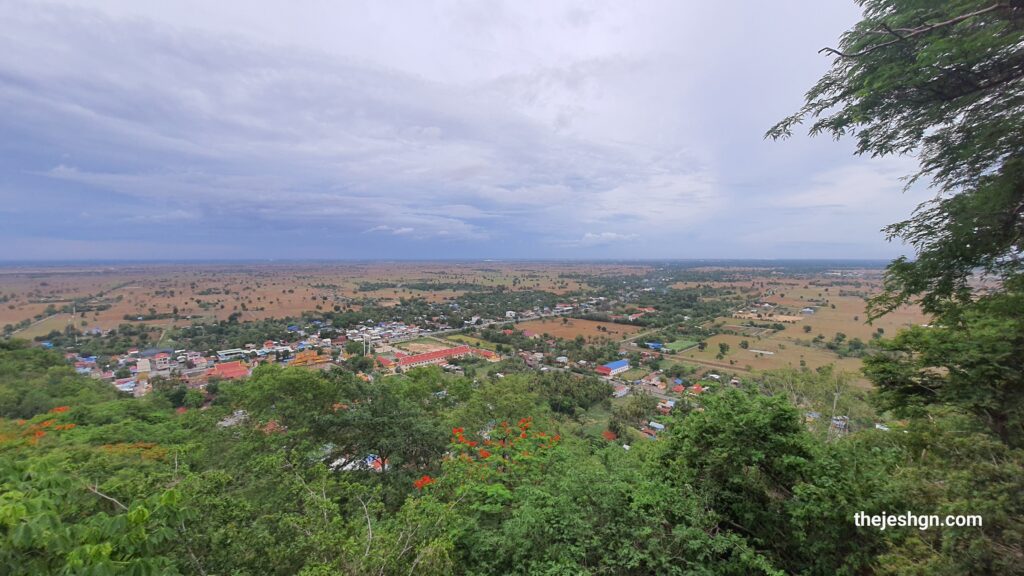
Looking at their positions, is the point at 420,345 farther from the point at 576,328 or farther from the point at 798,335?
the point at 798,335

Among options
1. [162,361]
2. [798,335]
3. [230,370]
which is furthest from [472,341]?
[798,335]

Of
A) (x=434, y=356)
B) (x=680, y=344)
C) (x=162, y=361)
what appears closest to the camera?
(x=162, y=361)

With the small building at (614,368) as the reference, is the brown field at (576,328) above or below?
above

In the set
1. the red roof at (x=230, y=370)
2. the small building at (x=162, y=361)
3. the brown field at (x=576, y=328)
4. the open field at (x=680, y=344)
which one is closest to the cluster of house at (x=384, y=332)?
the red roof at (x=230, y=370)

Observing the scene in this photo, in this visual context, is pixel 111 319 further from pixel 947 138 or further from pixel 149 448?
pixel 947 138

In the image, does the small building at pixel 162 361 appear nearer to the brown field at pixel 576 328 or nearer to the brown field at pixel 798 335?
the brown field at pixel 576 328

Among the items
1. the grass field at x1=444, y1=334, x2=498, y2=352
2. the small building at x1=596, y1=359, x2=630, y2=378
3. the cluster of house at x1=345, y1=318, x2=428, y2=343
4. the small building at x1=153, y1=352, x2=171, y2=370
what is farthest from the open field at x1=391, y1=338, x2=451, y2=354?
the small building at x1=153, y1=352, x2=171, y2=370
